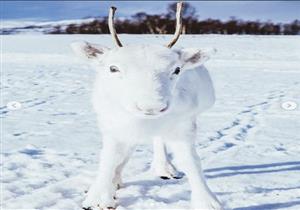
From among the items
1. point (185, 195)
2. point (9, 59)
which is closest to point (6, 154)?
point (185, 195)

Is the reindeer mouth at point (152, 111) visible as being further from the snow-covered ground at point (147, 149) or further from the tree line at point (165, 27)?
the tree line at point (165, 27)

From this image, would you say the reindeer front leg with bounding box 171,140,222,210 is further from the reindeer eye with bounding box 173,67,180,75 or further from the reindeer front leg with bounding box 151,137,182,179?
the reindeer front leg with bounding box 151,137,182,179

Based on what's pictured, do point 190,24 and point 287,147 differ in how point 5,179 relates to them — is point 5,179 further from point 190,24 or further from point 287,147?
point 190,24

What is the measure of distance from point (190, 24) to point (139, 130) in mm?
39998

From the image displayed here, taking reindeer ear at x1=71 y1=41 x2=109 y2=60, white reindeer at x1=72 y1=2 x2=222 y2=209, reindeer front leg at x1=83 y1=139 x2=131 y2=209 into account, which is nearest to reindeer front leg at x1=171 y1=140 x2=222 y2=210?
white reindeer at x1=72 y1=2 x2=222 y2=209

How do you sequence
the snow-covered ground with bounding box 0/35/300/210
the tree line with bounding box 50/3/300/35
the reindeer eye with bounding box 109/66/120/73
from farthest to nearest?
1. the tree line with bounding box 50/3/300/35
2. the snow-covered ground with bounding box 0/35/300/210
3. the reindeer eye with bounding box 109/66/120/73

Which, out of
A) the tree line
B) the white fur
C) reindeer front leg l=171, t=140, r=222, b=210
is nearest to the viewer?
the white fur

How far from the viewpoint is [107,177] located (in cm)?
402

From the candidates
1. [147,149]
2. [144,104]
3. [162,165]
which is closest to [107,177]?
[162,165]

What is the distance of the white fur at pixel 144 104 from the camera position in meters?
3.17

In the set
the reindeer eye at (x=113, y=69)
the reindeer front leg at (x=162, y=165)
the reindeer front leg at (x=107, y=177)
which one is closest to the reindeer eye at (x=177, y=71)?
the reindeer eye at (x=113, y=69)

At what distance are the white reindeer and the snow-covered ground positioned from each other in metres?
0.28

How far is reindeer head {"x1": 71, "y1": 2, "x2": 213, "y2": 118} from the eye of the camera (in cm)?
309

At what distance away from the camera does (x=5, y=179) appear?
490 centimetres
